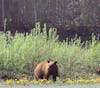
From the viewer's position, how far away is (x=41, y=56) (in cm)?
1808

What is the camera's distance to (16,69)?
1739 centimetres

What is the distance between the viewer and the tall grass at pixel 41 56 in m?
17.4

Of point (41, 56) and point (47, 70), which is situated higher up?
point (41, 56)

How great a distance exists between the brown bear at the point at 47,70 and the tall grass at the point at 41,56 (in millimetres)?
1160

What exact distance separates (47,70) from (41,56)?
2.11 metres

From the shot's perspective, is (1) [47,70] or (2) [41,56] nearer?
(1) [47,70]

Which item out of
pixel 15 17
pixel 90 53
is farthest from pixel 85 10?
pixel 90 53

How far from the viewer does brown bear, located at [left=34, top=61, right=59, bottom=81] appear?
15.9 metres

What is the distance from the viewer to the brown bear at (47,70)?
15.9 meters

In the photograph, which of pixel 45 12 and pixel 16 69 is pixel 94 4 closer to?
pixel 45 12

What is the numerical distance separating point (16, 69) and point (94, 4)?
14.3 meters

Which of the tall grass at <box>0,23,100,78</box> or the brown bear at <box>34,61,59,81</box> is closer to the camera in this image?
the brown bear at <box>34,61,59,81</box>

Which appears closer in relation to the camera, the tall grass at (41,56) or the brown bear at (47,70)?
the brown bear at (47,70)

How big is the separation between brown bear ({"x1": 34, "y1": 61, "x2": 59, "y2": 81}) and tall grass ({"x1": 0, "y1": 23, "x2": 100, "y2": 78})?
1160 mm
